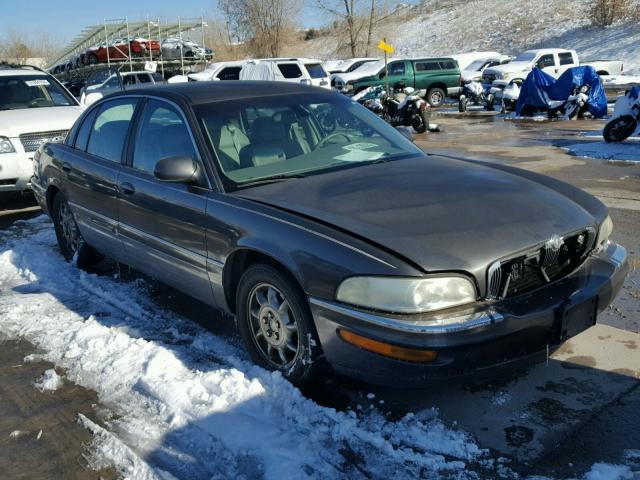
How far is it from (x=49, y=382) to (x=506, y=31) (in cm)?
5387

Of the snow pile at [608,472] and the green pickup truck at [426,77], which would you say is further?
the green pickup truck at [426,77]

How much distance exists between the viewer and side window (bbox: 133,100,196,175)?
3.95 meters

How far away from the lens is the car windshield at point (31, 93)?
9.07 metres

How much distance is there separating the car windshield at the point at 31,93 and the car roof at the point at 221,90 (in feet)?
17.2

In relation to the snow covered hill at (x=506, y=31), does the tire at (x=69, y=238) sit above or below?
below

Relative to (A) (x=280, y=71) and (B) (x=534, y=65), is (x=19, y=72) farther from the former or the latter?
(B) (x=534, y=65)

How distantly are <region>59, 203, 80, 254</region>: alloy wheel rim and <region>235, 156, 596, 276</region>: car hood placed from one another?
263cm

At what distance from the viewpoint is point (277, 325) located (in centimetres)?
335

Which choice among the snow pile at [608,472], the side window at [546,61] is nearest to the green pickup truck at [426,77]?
the side window at [546,61]

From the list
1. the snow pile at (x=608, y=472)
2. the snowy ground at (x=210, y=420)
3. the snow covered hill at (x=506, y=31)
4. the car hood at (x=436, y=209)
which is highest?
the snow covered hill at (x=506, y=31)

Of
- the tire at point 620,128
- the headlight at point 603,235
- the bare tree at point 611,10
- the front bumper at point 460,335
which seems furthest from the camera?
the bare tree at point 611,10

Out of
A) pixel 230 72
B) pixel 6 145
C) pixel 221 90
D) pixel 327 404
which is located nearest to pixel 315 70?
pixel 230 72

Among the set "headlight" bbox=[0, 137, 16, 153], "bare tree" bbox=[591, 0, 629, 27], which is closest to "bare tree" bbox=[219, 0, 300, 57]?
"bare tree" bbox=[591, 0, 629, 27]

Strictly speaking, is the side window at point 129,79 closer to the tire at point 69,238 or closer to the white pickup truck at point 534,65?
the white pickup truck at point 534,65
